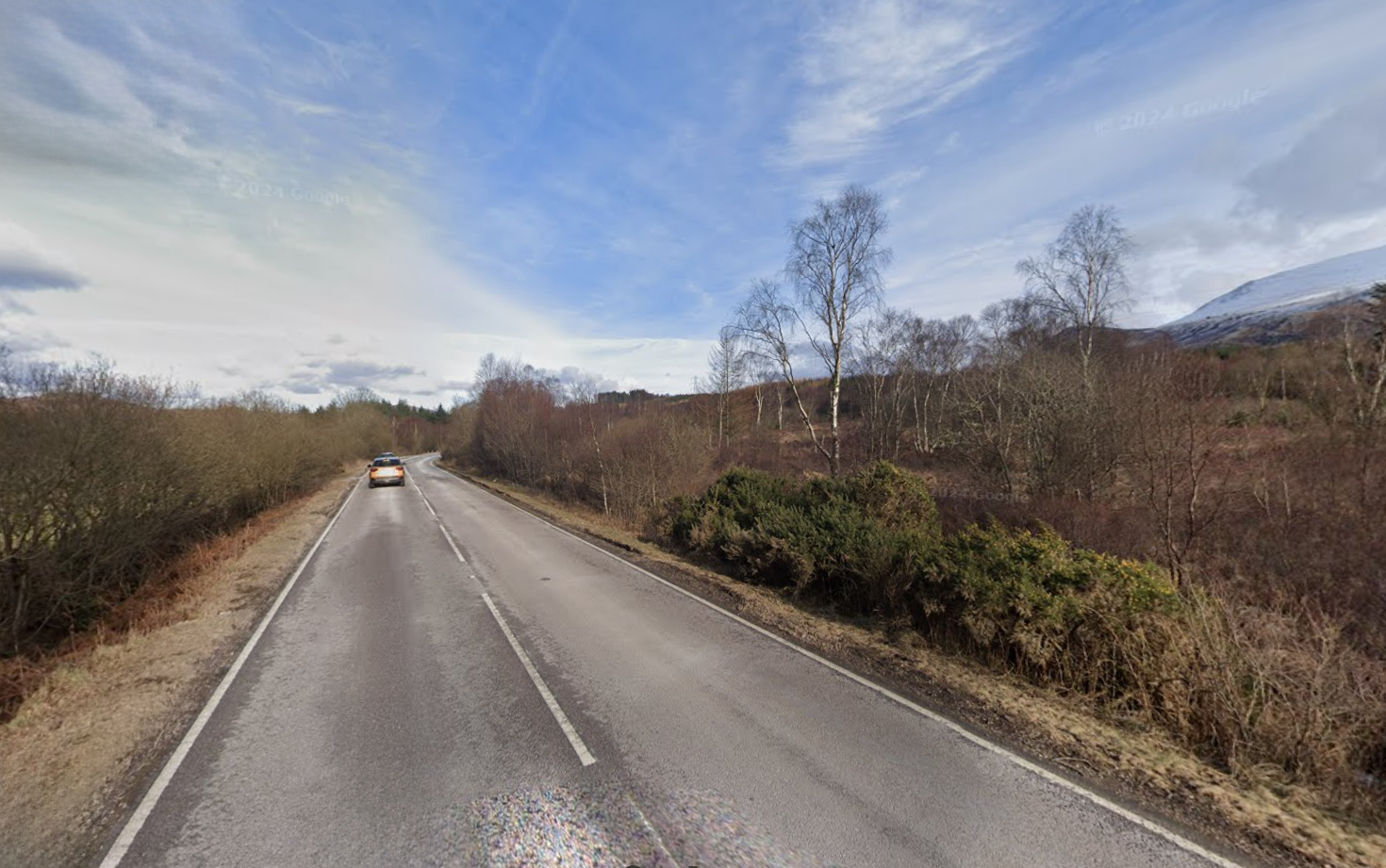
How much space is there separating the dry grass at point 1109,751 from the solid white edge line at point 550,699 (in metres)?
3.21

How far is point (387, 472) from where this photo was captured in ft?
98.0

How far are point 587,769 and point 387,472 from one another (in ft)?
99.9

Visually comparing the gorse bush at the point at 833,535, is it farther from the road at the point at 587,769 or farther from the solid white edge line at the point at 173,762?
the solid white edge line at the point at 173,762

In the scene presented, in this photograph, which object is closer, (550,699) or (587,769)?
(587,769)

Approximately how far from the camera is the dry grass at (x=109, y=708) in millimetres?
3589

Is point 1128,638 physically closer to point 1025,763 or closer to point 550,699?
point 1025,763

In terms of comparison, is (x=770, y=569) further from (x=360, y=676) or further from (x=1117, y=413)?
(x=1117, y=413)

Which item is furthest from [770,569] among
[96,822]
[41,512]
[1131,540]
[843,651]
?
[41,512]

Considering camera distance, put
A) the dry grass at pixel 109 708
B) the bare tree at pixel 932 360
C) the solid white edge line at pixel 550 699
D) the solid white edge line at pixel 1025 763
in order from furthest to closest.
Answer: the bare tree at pixel 932 360
the solid white edge line at pixel 550 699
the dry grass at pixel 109 708
the solid white edge line at pixel 1025 763

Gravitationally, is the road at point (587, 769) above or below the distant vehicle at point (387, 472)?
below

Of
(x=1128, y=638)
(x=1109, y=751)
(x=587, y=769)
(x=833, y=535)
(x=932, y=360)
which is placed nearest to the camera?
(x=587, y=769)

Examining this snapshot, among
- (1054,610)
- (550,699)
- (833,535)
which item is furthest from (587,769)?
(833,535)

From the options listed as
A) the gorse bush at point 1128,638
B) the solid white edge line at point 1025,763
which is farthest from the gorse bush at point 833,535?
the solid white edge line at point 1025,763

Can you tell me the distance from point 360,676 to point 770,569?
6.50 meters
